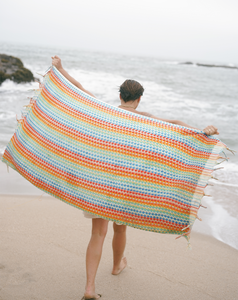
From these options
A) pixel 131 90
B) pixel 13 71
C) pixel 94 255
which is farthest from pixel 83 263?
pixel 13 71

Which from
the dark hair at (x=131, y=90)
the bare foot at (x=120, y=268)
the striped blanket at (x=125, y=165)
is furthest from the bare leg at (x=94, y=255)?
the dark hair at (x=131, y=90)

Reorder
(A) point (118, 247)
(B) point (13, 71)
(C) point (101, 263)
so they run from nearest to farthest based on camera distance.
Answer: (A) point (118, 247) → (C) point (101, 263) → (B) point (13, 71)

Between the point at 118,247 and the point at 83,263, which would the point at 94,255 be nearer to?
the point at 118,247

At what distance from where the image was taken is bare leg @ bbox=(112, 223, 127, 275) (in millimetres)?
2350

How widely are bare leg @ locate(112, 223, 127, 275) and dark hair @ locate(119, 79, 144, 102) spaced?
3.18 ft

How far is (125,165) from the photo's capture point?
6.22 feet

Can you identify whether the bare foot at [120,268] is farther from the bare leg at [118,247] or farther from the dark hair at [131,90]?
the dark hair at [131,90]

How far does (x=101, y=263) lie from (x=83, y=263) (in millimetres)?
163

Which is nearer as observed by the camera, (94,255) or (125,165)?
(125,165)

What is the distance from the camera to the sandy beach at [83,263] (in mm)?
2279

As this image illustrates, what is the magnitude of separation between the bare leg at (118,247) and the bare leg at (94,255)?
253 millimetres

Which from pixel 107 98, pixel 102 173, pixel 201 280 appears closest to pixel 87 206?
pixel 102 173

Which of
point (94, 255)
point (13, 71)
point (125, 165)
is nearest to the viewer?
point (125, 165)

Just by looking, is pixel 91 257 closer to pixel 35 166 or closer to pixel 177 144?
pixel 35 166
